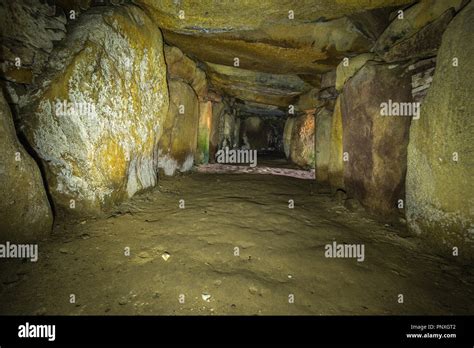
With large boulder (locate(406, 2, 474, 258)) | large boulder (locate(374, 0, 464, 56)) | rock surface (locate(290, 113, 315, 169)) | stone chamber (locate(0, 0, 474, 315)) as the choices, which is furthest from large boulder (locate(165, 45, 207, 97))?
rock surface (locate(290, 113, 315, 169))

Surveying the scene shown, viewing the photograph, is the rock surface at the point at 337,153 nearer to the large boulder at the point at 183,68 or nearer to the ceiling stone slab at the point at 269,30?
the ceiling stone slab at the point at 269,30

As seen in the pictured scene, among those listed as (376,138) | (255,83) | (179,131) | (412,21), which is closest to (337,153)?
(376,138)

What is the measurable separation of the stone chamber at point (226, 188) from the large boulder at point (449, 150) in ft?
0.05

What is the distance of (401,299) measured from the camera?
1.99 m

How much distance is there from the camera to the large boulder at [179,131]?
247 inches

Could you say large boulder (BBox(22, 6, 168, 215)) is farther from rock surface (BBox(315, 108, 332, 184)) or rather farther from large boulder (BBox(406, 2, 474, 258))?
rock surface (BBox(315, 108, 332, 184))

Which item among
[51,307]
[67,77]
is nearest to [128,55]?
[67,77]

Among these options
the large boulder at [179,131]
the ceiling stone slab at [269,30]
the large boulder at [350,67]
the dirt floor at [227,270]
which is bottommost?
the dirt floor at [227,270]

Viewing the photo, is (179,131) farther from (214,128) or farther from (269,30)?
(214,128)

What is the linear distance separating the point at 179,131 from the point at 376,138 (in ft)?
16.7

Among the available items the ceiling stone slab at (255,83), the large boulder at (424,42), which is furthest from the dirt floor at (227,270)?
the ceiling stone slab at (255,83)

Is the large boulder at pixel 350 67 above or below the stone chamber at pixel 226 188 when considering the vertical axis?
above

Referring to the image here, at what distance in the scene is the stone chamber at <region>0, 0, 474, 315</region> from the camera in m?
2.04

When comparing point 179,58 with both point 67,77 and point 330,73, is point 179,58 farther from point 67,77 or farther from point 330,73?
point 330,73
